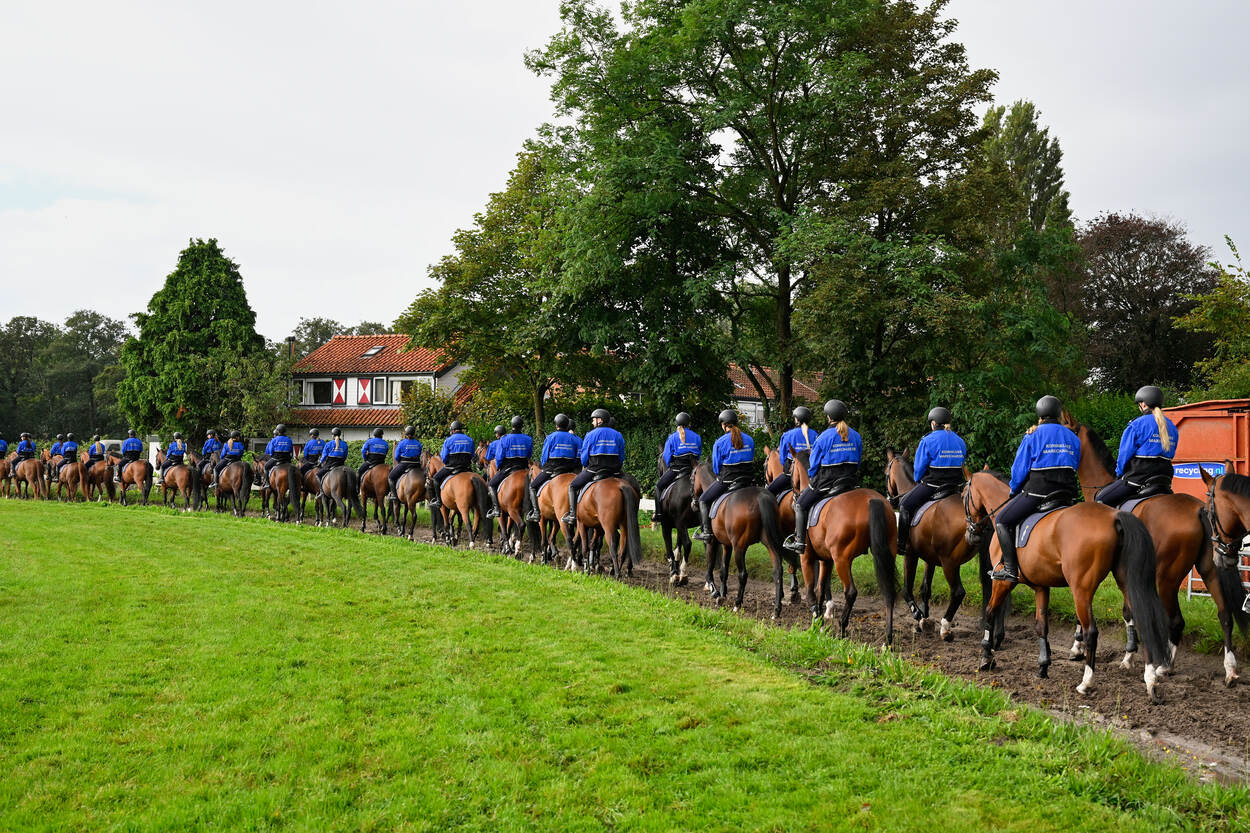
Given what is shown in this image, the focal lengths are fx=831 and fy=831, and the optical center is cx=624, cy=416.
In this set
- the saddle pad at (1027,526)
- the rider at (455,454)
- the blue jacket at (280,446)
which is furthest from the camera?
the blue jacket at (280,446)

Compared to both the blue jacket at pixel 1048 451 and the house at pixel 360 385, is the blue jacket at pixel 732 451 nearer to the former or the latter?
the blue jacket at pixel 1048 451

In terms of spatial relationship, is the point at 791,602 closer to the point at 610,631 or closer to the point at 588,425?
the point at 610,631

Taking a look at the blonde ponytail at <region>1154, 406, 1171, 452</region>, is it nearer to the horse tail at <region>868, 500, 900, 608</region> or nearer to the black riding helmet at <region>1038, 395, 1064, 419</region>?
the black riding helmet at <region>1038, 395, 1064, 419</region>

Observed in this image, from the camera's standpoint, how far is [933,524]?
952cm

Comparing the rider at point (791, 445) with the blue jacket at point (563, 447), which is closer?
the rider at point (791, 445)

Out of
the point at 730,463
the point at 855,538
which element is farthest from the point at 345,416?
the point at 855,538

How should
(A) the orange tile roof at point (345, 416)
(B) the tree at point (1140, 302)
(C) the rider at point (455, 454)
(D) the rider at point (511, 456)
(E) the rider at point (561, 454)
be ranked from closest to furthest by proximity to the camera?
(E) the rider at point (561, 454), (D) the rider at point (511, 456), (C) the rider at point (455, 454), (B) the tree at point (1140, 302), (A) the orange tile roof at point (345, 416)

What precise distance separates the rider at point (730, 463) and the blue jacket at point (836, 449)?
4.97 ft

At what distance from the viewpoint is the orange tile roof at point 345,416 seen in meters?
A: 48.7

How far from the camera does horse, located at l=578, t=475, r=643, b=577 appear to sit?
41.4ft

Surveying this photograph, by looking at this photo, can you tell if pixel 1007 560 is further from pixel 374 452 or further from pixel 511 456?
pixel 374 452

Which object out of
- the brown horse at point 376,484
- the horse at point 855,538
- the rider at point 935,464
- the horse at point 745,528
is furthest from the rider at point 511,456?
the rider at point 935,464

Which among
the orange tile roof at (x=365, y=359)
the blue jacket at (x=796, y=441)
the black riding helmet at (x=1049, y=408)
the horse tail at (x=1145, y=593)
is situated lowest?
the horse tail at (x=1145, y=593)

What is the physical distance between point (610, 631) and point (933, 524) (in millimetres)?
3922
